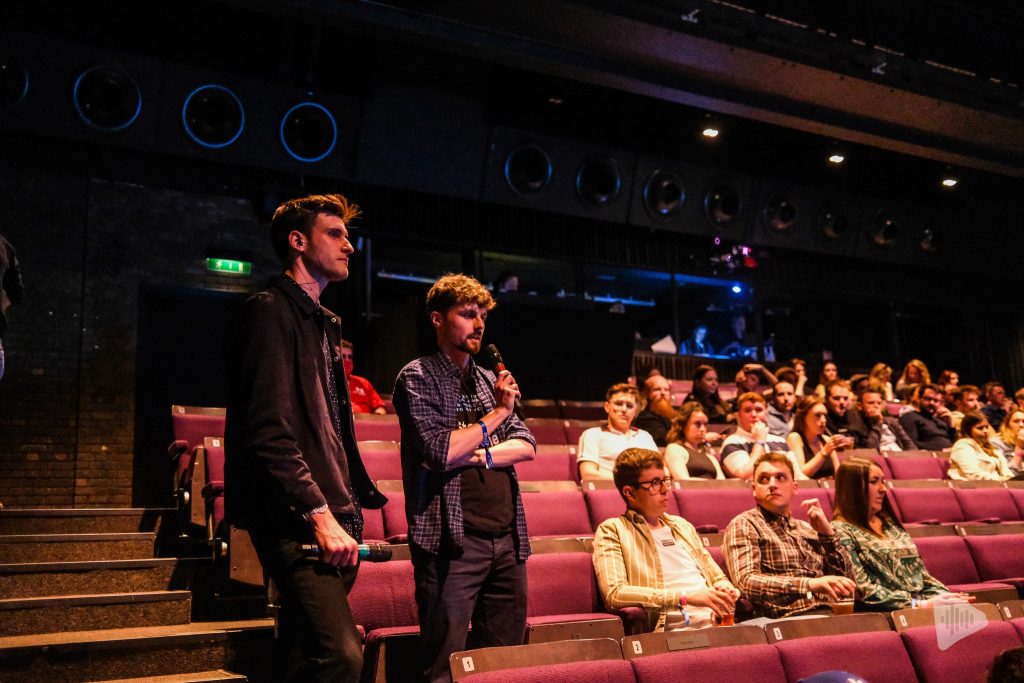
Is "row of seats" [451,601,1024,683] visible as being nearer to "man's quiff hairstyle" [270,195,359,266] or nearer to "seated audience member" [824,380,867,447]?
"man's quiff hairstyle" [270,195,359,266]

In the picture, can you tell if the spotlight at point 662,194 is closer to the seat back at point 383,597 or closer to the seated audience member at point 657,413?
the seated audience member at point 657,413

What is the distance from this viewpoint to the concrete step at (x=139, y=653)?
275 centimetres

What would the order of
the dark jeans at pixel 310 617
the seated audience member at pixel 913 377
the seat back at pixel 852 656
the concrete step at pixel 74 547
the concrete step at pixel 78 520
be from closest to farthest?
the dark jeans at pixel 310 617 < the seat back at pixel 852 656 < the concrete step at pixel 74 547 < the concrete step at pixel 78 520 < the seated audience member at pixel 913 377

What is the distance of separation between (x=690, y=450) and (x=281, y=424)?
3.62 metres

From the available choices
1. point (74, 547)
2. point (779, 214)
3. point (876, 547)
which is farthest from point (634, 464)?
point (779, 214)

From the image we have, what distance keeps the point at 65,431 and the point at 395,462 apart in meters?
3.41

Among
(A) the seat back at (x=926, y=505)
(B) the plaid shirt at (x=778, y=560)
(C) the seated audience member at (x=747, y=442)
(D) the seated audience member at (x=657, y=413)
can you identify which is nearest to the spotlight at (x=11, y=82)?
(D) the seated audience member at (x=657, y=413)

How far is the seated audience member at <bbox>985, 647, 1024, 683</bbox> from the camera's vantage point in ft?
5.06

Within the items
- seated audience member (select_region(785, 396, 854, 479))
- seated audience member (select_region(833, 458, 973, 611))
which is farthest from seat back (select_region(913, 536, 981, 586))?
seated audience member (select_region(785, 396, 854, 479))

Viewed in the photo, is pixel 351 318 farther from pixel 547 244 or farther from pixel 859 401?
pixel 859 401

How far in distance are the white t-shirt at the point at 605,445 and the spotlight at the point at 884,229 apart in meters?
7.39

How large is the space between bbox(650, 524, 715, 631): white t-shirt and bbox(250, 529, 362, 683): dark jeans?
1.55m

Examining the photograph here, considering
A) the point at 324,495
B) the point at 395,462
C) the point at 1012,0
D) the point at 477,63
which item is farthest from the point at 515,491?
the point at 1012,0

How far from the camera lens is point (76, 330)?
6.68 metres
